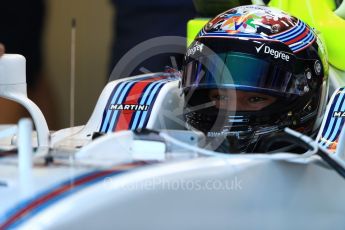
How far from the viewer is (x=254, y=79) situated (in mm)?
1790

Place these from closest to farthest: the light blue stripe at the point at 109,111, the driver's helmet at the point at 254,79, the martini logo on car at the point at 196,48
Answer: the driver's helmet at the point at 254,79
the martini logo on car at the point at 196,48
the light blue stripe at the point at 109,111

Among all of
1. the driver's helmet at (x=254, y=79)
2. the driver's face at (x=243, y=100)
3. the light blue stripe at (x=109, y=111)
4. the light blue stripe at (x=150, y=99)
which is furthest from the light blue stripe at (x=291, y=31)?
the light blue stripe at (x=109, y=111)

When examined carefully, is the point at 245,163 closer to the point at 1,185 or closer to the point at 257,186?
the point at 257,186

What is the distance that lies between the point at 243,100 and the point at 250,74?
0.24 feet

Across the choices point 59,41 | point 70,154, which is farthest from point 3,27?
point 70,154

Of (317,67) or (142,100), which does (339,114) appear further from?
(142,100)

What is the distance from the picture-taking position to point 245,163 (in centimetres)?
141

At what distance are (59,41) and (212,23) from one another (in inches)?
72.8

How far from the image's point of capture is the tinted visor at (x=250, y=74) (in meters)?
1.79

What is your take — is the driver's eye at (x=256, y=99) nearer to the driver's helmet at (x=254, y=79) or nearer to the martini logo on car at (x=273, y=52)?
the driver's helmet at (x=254, y=79)

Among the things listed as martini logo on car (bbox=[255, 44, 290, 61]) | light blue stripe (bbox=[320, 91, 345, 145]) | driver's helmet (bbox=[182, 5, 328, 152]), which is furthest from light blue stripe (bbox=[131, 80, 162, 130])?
light blue stripe (bbox=[320, 91, 345, 145])

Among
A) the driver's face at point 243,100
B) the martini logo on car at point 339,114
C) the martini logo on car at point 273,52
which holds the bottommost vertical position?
the martini logo on car at point 339,114

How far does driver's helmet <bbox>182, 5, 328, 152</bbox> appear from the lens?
1.79 m

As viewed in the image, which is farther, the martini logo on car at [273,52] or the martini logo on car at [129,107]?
the martini logo on car at [129,107]
